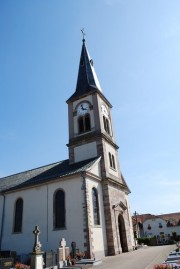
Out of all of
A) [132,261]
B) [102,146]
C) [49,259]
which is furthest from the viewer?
[102,146]

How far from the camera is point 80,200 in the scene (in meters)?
20.3

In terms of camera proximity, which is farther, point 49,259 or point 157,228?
point 157,228

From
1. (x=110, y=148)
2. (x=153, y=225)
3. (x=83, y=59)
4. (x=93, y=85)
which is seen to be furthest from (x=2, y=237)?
(x=153, y=225)

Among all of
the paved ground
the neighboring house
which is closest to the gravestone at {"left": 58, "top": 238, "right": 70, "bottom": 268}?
the paved ground

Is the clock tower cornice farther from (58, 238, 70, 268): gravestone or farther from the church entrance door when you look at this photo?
(58, 238, 70, 268): gravestone

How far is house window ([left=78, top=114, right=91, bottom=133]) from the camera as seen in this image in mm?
27791

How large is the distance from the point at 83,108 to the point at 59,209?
12.8 m

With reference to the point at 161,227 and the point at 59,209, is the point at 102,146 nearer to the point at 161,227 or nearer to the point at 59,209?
the point at 59,209

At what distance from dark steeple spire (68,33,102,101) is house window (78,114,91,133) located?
3076mm

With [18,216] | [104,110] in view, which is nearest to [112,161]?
A: [104,110]

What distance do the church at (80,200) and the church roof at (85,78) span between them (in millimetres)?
385

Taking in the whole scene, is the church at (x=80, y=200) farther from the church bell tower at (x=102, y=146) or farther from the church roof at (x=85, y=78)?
the church roof at (x=85, y=78)

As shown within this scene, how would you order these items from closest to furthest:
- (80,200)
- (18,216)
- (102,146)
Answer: (80,200)
(18,216)
(102,146)

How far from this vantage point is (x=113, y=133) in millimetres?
30438
